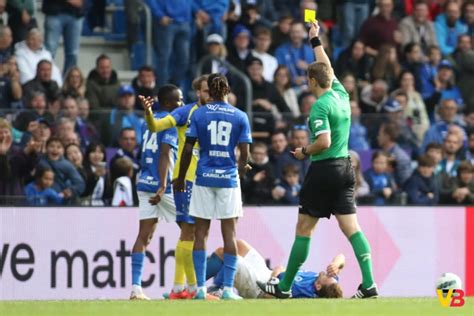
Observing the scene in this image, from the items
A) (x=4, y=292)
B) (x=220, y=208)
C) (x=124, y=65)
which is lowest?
(x=4, y=292)

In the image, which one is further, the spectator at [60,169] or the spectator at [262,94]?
the spectator at [262,94]

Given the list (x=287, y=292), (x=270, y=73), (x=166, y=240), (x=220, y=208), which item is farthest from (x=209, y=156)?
(x=270, y=73)

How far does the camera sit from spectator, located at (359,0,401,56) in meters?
26.1

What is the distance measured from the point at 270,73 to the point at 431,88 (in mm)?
2594

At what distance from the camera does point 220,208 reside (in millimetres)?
15945

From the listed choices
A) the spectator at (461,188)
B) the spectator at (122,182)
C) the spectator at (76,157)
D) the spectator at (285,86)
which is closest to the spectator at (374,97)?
the spectator at (285,86)

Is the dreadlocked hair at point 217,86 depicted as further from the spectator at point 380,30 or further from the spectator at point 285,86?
the spectator at point 380,30

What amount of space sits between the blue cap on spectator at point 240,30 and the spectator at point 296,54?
0.61 meters

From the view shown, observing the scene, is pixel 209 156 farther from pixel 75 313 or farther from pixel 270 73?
pixel 270 73

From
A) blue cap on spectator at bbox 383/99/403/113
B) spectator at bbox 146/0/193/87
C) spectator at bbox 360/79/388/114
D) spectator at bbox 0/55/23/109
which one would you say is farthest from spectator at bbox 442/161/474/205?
spectator at bbox 0/55/23/109

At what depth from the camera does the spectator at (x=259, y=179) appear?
816 inches

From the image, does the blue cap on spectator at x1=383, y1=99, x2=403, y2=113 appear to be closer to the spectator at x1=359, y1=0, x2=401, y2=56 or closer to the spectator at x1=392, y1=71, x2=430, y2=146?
the spectator at x1=392, y1=71, x2=430, y2=146

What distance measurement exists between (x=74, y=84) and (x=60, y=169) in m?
2.73

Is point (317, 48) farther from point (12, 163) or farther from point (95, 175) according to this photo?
point (12, 163)
